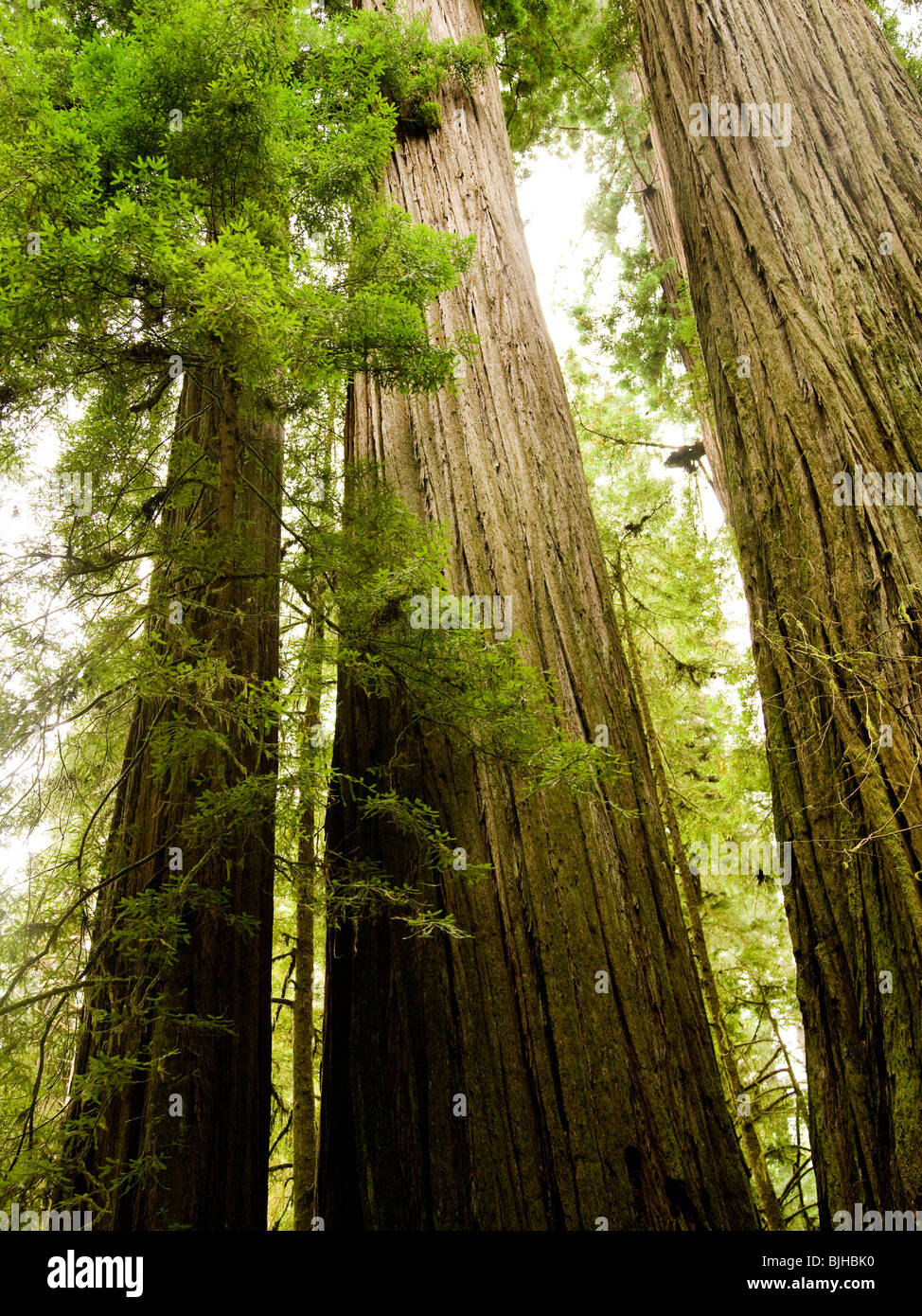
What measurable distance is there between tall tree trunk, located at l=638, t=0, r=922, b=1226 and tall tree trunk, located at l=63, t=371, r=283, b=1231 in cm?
190

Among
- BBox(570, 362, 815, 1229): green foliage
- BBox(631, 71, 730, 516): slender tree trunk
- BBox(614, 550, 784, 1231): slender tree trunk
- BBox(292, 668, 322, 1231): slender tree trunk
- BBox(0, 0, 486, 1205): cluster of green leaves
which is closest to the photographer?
BBox(0, 0, 486, 1205): cluster of green leaves

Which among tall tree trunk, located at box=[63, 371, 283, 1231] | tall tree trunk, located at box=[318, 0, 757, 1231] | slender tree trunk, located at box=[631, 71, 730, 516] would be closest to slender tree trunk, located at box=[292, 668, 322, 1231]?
tall tree trunk, located at box=[63, 371, 283, 1231]

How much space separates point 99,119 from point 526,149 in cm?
706

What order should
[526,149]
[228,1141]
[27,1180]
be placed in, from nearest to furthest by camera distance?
1. [27,1180]
2. [228,1141]
3. [526,149]

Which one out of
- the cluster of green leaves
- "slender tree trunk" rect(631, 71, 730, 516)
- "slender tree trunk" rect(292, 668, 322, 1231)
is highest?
"slender tree trunk" rect(631, 71, 730, 516)

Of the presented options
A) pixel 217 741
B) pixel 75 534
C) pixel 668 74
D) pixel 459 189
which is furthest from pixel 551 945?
pixel 668 74

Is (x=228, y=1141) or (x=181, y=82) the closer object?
(x=181, y=82)

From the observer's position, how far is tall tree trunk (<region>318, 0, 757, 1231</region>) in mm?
2385

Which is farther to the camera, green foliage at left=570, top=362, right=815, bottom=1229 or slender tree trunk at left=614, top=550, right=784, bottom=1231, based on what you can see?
green foliage at left=570, top=362, right=815, bottom=1229

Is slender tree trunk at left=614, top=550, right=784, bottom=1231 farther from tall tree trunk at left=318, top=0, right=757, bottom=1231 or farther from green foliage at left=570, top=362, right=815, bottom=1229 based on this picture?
tall tree trunk at left=318, top=0, right=757, bottom=1231

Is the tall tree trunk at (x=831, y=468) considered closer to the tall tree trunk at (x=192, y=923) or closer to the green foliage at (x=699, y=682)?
the tall tree trunk at (x=192, y=923)

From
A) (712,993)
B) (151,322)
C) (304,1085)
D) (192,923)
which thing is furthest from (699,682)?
(151,322)
